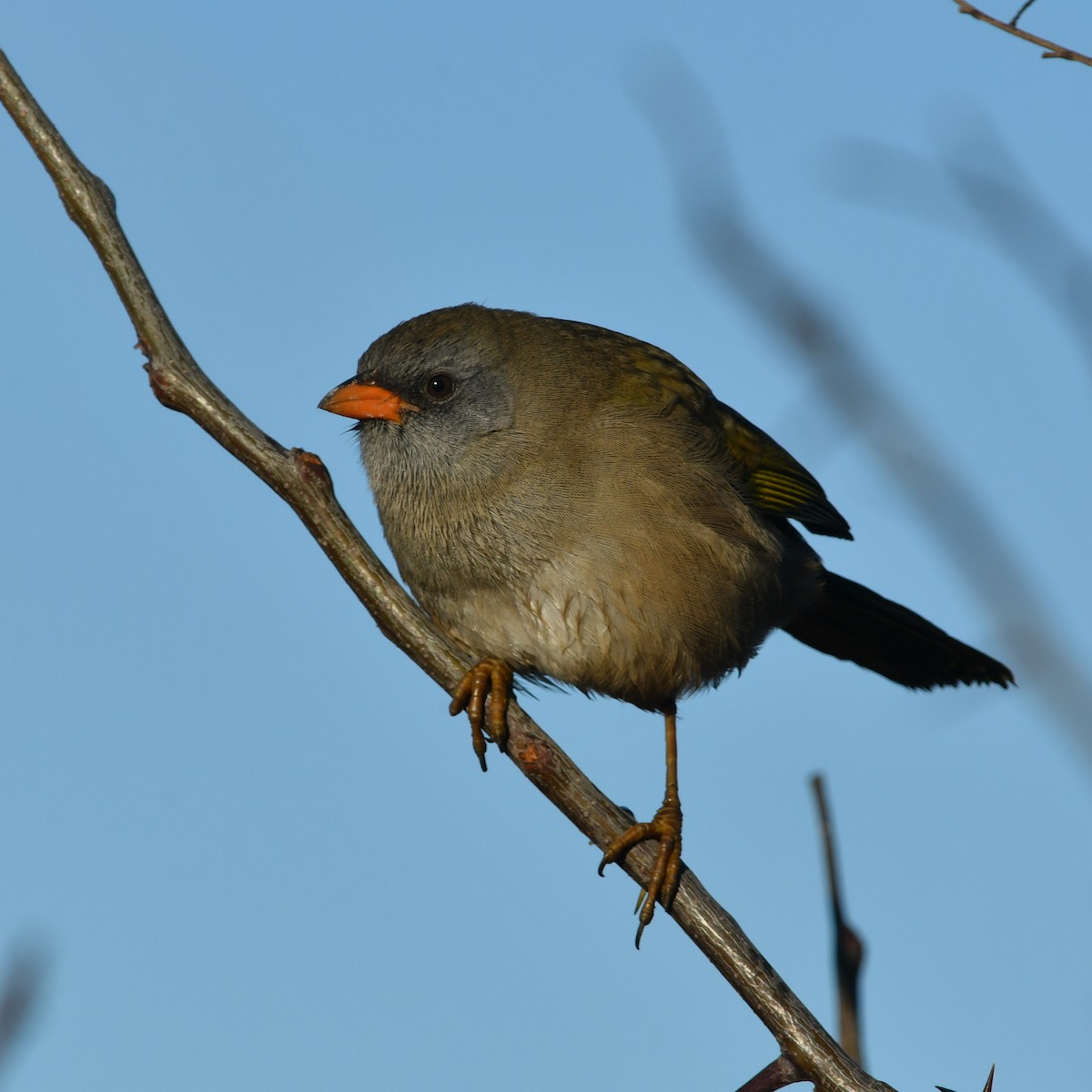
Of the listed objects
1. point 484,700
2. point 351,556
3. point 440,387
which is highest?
point 440,387

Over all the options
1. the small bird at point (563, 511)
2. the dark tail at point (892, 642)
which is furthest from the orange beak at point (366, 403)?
the dark tail at point (892, 642)

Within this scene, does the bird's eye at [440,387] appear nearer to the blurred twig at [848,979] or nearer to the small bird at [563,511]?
the small bird at [563,511]

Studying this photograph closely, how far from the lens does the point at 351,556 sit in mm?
3512

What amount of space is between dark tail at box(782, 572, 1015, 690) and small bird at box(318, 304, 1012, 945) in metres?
0.65

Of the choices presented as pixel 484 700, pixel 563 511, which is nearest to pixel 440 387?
pixel 563 511

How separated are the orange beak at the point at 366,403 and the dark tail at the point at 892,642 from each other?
2133 mm

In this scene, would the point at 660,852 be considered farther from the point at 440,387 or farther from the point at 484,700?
the point at 440,387

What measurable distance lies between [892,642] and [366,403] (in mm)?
2628

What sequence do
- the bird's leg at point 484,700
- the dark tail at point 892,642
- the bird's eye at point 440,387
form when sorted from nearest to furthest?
the bird's leg at point 484,700 → the bird's eye at point 440,387 → the dark tail at point 892,642

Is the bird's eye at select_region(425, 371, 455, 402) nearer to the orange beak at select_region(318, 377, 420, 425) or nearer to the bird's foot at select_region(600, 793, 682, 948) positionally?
the orange beak at select_region(318, 377, 420, 425)

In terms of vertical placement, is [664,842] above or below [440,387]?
below

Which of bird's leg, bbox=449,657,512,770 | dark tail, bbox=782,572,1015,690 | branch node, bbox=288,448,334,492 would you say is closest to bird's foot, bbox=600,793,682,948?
bird's leg, bbox=449,657,512,770

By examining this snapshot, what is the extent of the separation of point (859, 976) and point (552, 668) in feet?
6.76

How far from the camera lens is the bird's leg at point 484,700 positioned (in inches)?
161
